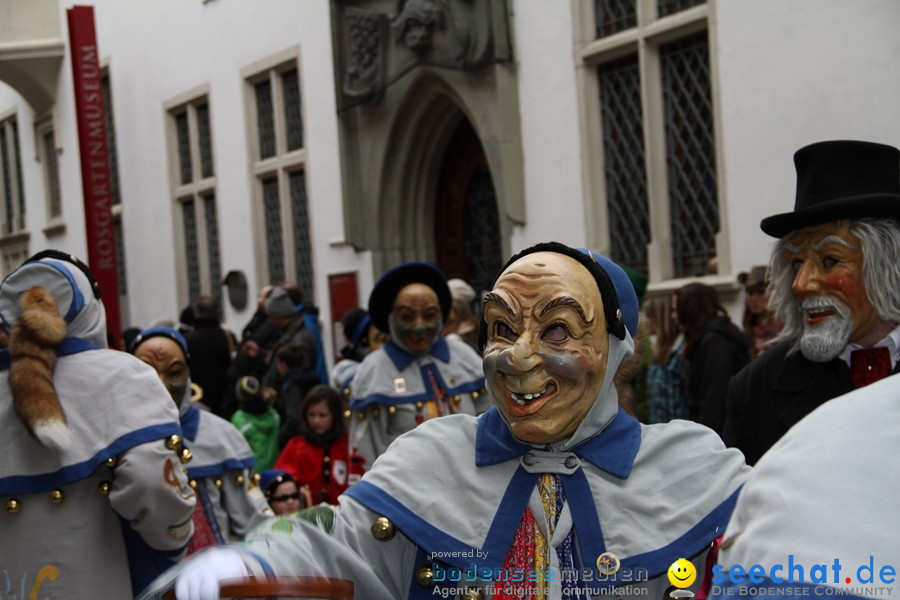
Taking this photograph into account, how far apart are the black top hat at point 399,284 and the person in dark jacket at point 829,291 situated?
267 cm

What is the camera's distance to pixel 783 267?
13.8 feet

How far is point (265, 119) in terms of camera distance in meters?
15.9

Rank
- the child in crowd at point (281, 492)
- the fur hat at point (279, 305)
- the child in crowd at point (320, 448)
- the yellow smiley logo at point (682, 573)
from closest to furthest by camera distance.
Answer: the yellow smiley logo at point (682, 573) < the child in crowd at point (281, 492) < the child in crowd at point (320, 448) < the fur hat at point (279, 305)

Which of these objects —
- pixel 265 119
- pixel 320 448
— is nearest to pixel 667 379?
pixel 320 448

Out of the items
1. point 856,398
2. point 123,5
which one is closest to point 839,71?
point 856,398

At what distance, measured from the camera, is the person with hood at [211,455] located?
17.2ft

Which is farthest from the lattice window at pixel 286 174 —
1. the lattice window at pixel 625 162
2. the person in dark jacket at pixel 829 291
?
the person in dark jacket at pixel 829 291

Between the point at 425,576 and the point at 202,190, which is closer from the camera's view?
the point at 425,576

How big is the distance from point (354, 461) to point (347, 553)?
3978 mm

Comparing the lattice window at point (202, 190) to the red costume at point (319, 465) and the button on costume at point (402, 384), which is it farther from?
the button on costume at point (402, 384)

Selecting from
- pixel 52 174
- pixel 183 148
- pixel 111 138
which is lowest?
pixel 183 148

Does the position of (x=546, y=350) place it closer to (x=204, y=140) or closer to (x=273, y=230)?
(x=273, y=230)

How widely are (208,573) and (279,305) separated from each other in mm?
8416

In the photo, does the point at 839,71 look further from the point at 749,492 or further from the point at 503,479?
the point at 749,492
